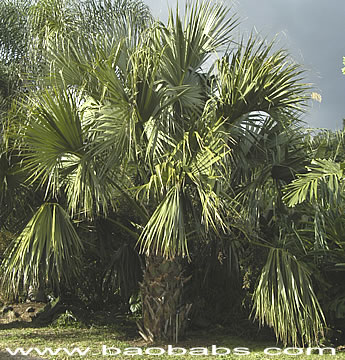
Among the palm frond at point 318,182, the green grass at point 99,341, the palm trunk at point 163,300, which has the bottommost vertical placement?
the green grass at point 99,341

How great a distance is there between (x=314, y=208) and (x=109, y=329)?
391cm

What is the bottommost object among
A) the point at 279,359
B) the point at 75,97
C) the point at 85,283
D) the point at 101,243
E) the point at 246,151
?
the point at 279,359

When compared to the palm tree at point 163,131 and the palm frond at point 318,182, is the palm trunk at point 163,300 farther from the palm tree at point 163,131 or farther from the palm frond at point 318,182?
the palm frond at point 318,182

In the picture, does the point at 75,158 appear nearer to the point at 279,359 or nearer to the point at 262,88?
the point at 262,88

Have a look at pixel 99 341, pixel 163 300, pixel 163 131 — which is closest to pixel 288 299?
pixel 163 300

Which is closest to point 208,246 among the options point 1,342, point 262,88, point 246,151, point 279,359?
point 246,151

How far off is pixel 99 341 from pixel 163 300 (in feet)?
4.13

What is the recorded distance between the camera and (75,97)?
580cm

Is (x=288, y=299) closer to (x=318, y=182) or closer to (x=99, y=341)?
(x=318, y=182)

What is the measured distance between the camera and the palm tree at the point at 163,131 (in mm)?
5242

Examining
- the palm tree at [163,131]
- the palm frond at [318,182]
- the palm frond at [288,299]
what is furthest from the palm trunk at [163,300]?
the palm frond at [318,182]

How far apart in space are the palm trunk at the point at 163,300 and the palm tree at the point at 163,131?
13mm

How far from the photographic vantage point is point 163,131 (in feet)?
19.0

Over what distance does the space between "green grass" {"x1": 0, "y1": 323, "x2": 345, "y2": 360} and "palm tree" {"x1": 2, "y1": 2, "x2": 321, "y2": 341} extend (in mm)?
395
